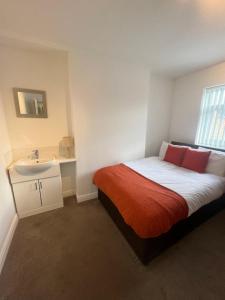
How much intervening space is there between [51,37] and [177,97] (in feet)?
9.26

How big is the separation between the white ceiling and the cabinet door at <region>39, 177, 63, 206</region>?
1.98 meters

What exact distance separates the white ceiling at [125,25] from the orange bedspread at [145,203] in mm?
1896

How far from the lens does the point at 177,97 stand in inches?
130

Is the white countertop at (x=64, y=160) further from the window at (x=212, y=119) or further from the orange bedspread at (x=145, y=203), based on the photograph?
the window at (x=212, y=119)

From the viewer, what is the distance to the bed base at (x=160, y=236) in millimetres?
1407

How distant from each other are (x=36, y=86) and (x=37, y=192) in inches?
66.9

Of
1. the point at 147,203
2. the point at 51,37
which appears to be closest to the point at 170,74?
the point at 51,37

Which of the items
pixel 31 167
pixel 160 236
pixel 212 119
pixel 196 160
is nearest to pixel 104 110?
pixel 31 167

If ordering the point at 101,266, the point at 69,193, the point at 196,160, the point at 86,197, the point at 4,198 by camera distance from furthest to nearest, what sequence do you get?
1. the point at 69,193
2. the point at 86,197
3. the point at 196,160
4. the point at 4,198
5. the point at 101,266

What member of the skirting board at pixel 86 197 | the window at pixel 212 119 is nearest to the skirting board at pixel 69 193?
the skirting board at pixel 86 197

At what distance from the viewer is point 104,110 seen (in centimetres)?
240

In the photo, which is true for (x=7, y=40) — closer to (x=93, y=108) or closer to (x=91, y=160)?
(x=93, y=108)

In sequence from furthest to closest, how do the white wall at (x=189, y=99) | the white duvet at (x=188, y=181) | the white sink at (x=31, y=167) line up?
the white wall at (x=189, y=99), the white sink at (x=31, y=167), the white duvet at (x=188, y=181)

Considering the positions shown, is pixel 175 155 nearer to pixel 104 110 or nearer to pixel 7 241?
pixel 104 110
